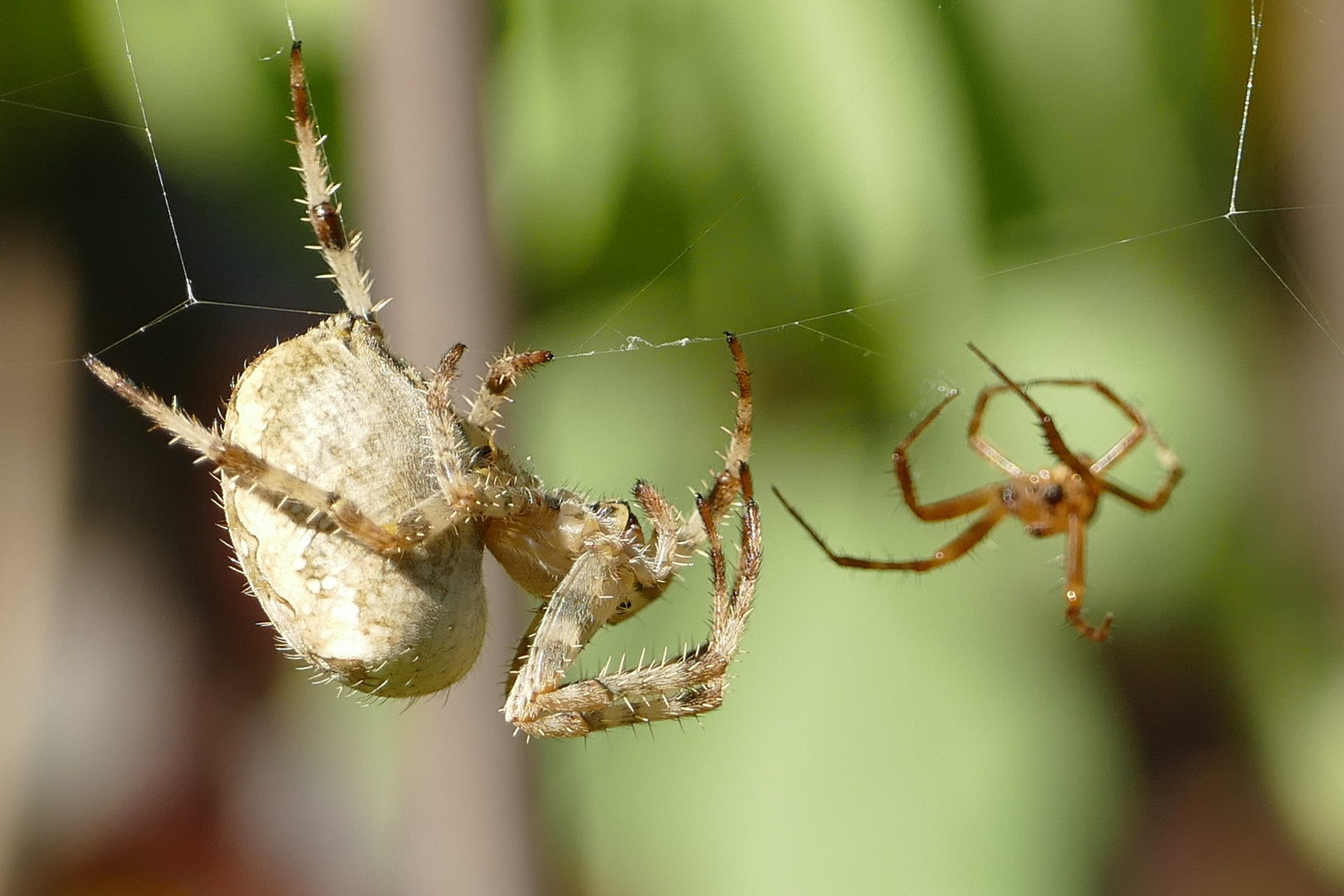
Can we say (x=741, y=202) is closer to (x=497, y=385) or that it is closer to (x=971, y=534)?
(x=971, y=534)

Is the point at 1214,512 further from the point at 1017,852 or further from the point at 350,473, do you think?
the point at 350,473

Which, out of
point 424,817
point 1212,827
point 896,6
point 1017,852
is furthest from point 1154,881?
point 896,6

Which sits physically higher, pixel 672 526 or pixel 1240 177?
pixel 1240 177

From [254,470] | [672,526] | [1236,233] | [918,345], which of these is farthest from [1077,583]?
[254,470]

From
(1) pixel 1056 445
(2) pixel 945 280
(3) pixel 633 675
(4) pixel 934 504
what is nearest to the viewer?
(3) pixel 633 675

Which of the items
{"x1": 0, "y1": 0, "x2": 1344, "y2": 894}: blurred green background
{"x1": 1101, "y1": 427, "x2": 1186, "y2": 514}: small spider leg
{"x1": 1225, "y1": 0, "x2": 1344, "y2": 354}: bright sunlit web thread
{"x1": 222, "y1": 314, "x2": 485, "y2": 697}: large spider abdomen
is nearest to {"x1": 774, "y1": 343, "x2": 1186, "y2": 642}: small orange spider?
{"x1": 1101, "y1": 427, "x2": 1186, "y2": 514}: small spider leg

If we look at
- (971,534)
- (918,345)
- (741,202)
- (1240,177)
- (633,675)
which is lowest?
(633,675)

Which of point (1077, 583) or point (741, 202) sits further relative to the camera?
point (741, 202)
